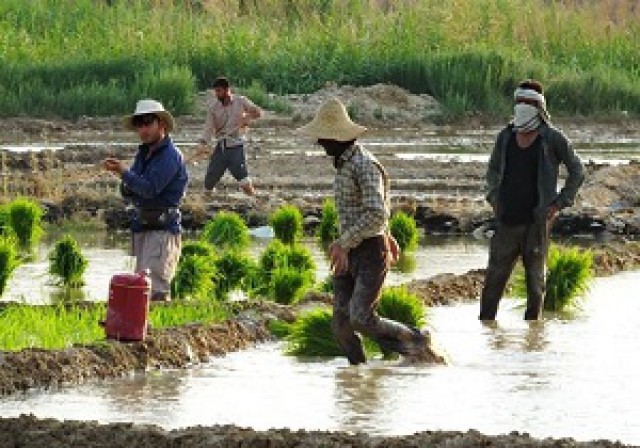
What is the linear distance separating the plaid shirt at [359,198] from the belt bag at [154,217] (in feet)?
6.52

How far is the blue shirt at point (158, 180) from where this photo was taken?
12977 mm

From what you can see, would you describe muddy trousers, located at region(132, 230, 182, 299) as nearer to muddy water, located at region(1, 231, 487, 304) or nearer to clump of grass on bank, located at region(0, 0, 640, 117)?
muddy water, located at region(1, 231, 487, 304)

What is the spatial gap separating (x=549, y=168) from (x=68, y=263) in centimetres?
360

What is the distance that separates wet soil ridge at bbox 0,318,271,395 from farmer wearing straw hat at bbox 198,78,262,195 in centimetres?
858

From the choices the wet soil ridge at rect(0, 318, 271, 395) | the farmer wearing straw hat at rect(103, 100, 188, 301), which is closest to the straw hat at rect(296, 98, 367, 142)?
the wet soil ridge at rect(0, 318, 271, 395)

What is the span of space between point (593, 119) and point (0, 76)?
9891 mm

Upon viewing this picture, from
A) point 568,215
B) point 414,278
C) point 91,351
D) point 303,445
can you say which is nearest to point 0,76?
point 568,215

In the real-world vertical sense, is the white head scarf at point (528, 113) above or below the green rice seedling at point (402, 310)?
above

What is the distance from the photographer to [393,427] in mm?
9922

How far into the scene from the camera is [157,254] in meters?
13.2

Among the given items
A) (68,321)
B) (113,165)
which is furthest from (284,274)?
(68,321)

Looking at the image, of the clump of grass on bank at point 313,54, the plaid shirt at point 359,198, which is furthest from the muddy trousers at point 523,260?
the clump of grass on bank at point 313,54

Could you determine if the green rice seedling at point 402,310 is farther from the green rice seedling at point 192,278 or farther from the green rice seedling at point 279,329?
the green rice seedling at point 192,278

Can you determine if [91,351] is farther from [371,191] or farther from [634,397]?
[634,397]
